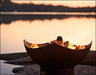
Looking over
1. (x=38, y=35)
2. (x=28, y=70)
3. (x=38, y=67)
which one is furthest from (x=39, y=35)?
(x=28, y=70)

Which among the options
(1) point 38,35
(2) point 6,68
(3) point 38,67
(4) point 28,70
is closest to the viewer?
(4) point 28,70

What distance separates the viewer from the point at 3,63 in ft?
25.6

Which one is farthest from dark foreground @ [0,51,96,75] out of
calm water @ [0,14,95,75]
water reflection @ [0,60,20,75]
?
calm water @ [0,14,95,75]

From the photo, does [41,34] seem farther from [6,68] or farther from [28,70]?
[28,70]

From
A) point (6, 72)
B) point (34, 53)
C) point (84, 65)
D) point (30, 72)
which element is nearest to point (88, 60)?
point (84, 65)

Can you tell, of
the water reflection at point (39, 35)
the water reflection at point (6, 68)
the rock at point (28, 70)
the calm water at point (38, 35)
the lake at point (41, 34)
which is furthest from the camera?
the lake at point (41, 34)

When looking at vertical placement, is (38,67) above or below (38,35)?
above

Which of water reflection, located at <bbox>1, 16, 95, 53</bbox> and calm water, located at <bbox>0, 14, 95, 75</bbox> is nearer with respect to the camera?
calm water, located at <bbox>0, 14, 95, 75</bbox>

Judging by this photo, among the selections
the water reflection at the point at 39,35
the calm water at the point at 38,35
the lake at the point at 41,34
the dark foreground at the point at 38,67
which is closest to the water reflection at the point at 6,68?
the calm water at the point at 38,35

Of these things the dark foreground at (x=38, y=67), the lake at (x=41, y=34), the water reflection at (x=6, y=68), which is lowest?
the lake at (x=41, y=34)

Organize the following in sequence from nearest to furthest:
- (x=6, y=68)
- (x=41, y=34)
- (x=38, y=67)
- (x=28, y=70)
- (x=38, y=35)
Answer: (x=28, y=70) < (x=38, y=67) < (x=6, y=68) < (x=38, y=35) < (x=41, y=34)

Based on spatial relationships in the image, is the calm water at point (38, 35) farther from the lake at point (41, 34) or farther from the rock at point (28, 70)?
the rock at point (28, 70)

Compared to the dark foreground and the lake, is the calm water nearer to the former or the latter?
the lake

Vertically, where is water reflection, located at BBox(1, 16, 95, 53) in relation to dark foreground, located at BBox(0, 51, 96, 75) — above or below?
below
